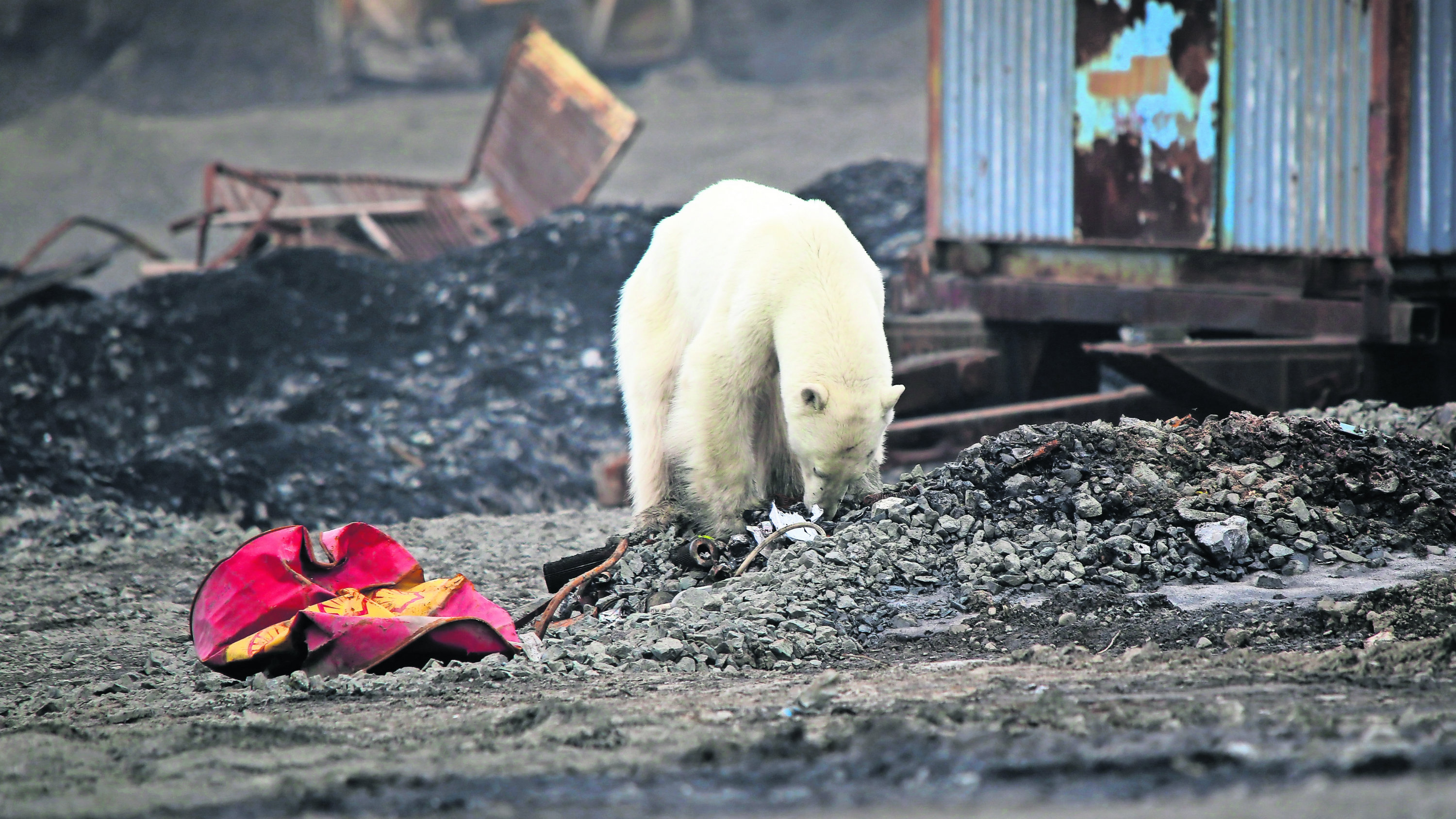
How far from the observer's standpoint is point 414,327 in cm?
1038

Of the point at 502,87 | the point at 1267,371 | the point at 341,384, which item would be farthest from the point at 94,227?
the point at 1267,371

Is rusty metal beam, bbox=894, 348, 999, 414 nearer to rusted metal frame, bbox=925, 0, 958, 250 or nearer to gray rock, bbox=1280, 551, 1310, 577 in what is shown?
rusted metal frame, bbox=925, 0, 958, 250

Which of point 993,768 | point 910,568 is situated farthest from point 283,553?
point 993,768

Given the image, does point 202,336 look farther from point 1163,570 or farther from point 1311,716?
point 1311,716

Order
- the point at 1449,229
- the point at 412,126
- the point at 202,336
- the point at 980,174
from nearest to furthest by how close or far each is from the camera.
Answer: the point at 1449,229 → the point at 980,174 → the point at 202,336 → the point at 412,126

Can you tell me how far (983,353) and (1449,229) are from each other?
2.75m

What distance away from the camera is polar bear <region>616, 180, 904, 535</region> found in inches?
167

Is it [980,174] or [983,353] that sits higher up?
[980,174]

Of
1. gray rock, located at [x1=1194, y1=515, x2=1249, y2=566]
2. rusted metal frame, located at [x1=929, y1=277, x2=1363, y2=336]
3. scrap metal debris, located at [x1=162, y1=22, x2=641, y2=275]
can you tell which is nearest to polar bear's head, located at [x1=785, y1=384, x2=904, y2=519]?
gray rock, located at [x1=1194, y1=515, x2=1249, y2=566]

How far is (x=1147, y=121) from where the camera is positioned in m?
7.28

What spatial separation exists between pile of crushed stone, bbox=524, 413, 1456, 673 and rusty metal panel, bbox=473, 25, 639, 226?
8578 mm

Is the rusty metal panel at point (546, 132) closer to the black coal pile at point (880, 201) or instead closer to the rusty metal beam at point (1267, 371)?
the black coal pile at point (880, 201)

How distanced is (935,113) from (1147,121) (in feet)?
4.86

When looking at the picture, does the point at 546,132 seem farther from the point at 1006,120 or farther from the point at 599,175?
the point at 1006,120
